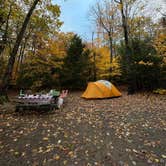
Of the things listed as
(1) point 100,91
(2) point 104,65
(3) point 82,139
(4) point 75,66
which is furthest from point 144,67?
(3) point 82,139

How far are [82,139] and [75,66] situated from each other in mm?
13052

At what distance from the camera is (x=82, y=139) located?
5.02 meters

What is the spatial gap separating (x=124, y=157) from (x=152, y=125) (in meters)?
2.75

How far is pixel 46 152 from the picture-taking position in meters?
4.21

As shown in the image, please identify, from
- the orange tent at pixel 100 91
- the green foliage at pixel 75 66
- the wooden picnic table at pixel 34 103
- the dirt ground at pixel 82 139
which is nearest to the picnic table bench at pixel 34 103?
the wooden picnic table at pixel 34 103

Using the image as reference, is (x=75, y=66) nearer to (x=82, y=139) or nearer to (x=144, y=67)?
(x=144, y=67)

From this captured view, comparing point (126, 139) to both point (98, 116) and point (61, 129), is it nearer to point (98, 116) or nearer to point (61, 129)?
point (61, 129)

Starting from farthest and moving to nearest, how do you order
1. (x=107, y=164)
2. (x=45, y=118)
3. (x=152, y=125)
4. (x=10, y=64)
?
(x=10, y=64), (x=45, y=118), (x=152, y=125), (x=107, y=164)

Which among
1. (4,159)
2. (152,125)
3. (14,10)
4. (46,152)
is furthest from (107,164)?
(14,10)

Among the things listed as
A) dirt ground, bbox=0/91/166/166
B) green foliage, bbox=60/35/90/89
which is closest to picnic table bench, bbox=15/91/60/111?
dirt ground, bbox=0/91/166/166

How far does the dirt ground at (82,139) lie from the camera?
153 inches

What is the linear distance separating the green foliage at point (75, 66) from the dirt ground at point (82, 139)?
10.1 meters

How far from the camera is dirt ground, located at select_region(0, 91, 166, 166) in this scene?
389 centimetres

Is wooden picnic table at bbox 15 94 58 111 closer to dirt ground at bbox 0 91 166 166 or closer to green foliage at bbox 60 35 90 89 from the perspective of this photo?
dirt ground at bbox 0 91 166 166
